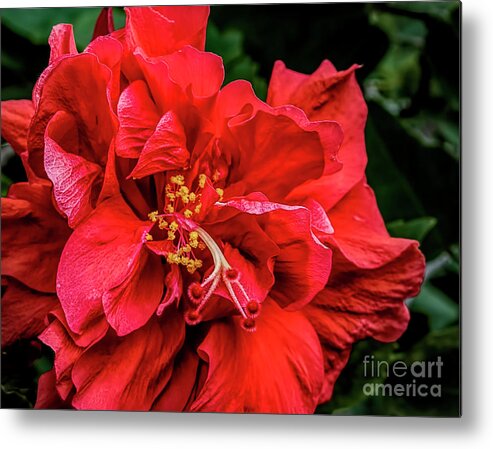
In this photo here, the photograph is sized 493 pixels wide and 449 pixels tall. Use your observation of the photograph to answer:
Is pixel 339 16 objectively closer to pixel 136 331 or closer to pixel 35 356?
pixel 136 331

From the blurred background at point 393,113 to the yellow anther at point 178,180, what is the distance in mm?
211

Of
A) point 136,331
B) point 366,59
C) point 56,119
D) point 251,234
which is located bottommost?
point 136,331

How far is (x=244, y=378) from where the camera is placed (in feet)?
5.28

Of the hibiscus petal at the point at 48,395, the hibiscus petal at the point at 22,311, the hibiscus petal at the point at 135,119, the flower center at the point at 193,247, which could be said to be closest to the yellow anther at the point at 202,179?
the flower center at the point at 193,247

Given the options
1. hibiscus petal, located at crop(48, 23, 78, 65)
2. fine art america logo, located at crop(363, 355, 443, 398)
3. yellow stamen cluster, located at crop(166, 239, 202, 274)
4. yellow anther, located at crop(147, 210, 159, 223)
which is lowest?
fine art america logo, located at crop(363, 355, 443, 398)

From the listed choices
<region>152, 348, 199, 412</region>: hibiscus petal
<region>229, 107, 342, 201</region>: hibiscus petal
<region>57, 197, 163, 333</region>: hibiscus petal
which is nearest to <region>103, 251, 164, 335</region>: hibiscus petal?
<region>57, 197, 163, 333</region>: hibiscus petal

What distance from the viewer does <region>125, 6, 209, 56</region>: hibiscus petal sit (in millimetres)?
1585

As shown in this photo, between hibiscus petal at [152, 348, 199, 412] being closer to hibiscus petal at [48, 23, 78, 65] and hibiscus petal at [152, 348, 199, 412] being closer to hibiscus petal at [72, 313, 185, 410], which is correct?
hibiscus petal at [72, 313, 185, 410]

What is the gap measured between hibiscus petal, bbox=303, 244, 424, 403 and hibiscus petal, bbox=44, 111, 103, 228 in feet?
1.39

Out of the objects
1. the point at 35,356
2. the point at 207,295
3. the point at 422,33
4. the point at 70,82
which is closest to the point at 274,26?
the point at 422,33

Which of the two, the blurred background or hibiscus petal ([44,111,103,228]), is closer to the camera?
hibiscus petal ([44,111,103,228])

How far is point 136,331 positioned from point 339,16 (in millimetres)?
668

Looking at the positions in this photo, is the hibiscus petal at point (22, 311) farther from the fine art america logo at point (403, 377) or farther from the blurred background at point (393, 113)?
the fine art america logo at point (403, 377)

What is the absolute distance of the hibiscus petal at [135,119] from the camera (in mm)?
1526
